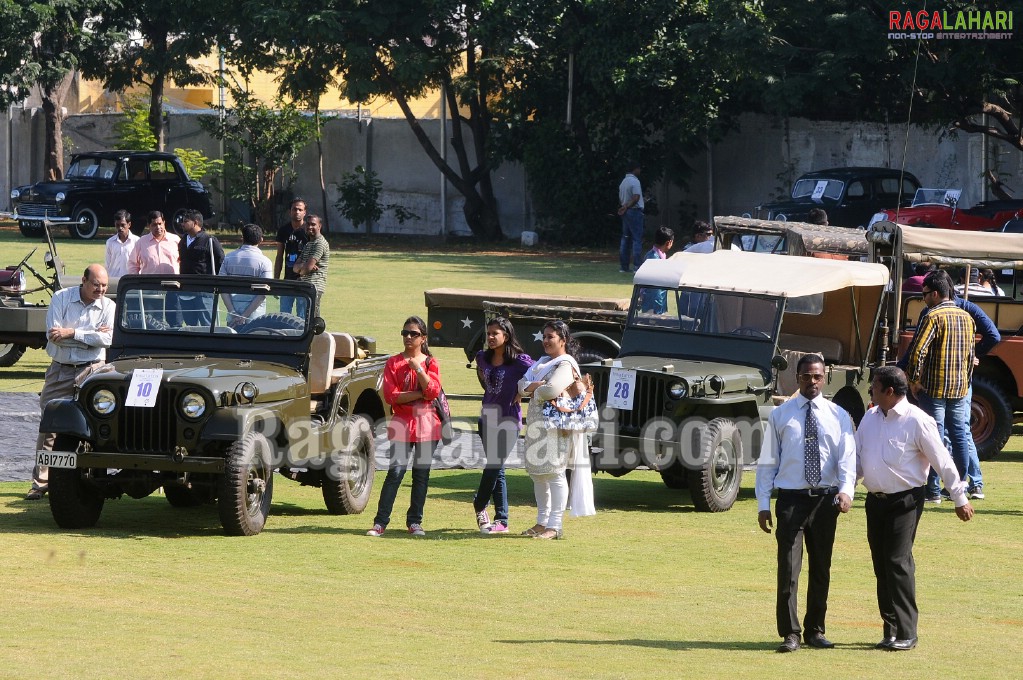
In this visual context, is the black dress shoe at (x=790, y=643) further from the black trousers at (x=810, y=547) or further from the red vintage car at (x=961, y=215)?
the red vintage car at (x=961, y=215)

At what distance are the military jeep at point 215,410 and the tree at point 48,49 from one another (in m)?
30.4

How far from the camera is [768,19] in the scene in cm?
3306

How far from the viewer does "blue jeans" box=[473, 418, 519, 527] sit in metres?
10.1

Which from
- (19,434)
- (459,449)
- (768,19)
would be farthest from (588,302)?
(768,19)

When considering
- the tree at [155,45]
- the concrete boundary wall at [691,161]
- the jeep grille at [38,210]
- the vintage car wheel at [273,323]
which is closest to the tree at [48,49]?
the tree at [155,45]

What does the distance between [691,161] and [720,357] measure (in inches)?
1090

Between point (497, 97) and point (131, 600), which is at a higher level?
point (497, 97)

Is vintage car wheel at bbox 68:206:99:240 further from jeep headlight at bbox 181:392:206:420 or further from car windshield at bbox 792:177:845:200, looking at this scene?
jeep headlight at bbox 181:392:206:420

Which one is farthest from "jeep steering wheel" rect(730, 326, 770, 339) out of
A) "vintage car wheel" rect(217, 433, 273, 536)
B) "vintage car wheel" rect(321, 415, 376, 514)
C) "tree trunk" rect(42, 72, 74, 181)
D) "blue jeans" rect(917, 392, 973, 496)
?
"tree trunk" rect(42, 72, 74, 181)

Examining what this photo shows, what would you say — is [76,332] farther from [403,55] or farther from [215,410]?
[403,55]

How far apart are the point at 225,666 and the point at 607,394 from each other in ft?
17.6

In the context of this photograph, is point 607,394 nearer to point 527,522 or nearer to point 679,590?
point 527,522

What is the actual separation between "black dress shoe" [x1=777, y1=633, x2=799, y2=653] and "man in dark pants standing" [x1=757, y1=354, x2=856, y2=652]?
1 cm

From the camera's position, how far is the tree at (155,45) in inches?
1578
